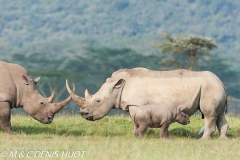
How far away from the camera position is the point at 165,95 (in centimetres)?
1426

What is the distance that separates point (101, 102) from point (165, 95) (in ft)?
4.13

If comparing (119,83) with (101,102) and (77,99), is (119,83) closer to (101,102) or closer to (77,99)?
(101,102)

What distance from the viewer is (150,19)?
571ft

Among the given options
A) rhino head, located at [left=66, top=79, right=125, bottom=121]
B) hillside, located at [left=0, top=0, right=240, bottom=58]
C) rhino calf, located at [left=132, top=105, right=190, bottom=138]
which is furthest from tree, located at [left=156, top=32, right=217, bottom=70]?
hillside, located at [left=0, top=0, right=240, bottom=58]

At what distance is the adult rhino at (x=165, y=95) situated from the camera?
46.6ft

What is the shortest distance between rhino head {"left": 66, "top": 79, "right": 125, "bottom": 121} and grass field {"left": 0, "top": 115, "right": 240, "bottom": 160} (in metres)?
0.45

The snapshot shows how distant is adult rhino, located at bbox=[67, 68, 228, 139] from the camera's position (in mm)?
14203

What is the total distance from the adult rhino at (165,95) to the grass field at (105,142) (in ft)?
1.70

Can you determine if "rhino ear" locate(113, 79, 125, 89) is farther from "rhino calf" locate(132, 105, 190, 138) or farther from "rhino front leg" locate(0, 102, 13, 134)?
"rhino front leg" locate(0, 102, 13, 134)

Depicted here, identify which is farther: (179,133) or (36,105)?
(179,133)

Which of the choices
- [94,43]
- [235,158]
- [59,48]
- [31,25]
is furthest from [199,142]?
[31,25]

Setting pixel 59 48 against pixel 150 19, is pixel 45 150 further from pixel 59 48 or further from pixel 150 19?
pixel 150 19

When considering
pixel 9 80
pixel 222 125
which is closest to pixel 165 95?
pixel 222 125

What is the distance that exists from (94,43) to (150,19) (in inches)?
2021
